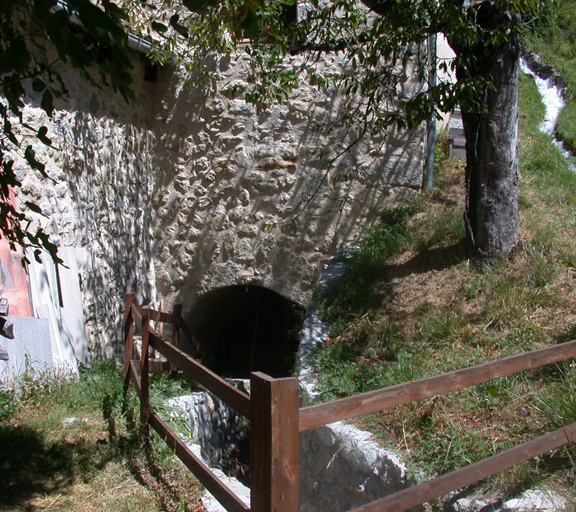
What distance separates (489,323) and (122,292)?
3904 millimetres

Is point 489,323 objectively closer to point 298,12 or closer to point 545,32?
point 298,12

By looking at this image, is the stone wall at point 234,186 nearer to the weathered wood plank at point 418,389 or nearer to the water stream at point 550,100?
the water stream at point 550,100

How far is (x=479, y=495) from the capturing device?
109 inches

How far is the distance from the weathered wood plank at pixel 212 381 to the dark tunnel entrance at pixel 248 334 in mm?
4532

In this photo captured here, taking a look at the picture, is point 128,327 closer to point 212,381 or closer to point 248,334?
point 212,381

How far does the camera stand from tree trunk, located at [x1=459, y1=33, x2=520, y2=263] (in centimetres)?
472

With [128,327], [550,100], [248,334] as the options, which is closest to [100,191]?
[128,327]

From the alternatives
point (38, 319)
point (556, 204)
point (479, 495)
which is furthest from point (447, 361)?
point (38, 319)

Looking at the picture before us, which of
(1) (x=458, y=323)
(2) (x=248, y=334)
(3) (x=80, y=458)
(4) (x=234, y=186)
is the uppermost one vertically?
(4) (x=234, y=186)

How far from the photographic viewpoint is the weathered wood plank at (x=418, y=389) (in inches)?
80.7

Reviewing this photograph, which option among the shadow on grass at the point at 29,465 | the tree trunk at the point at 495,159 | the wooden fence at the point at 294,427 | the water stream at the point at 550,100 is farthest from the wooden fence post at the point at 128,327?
the water stream at the point at 550,100

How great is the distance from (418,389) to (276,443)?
0.74 metres

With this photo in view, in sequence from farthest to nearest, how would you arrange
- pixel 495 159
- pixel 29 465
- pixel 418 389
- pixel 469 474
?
pixel 495 159 < pixel 29 465 < pixel 469 474 < pixel 418 389

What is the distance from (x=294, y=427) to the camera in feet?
6.35
